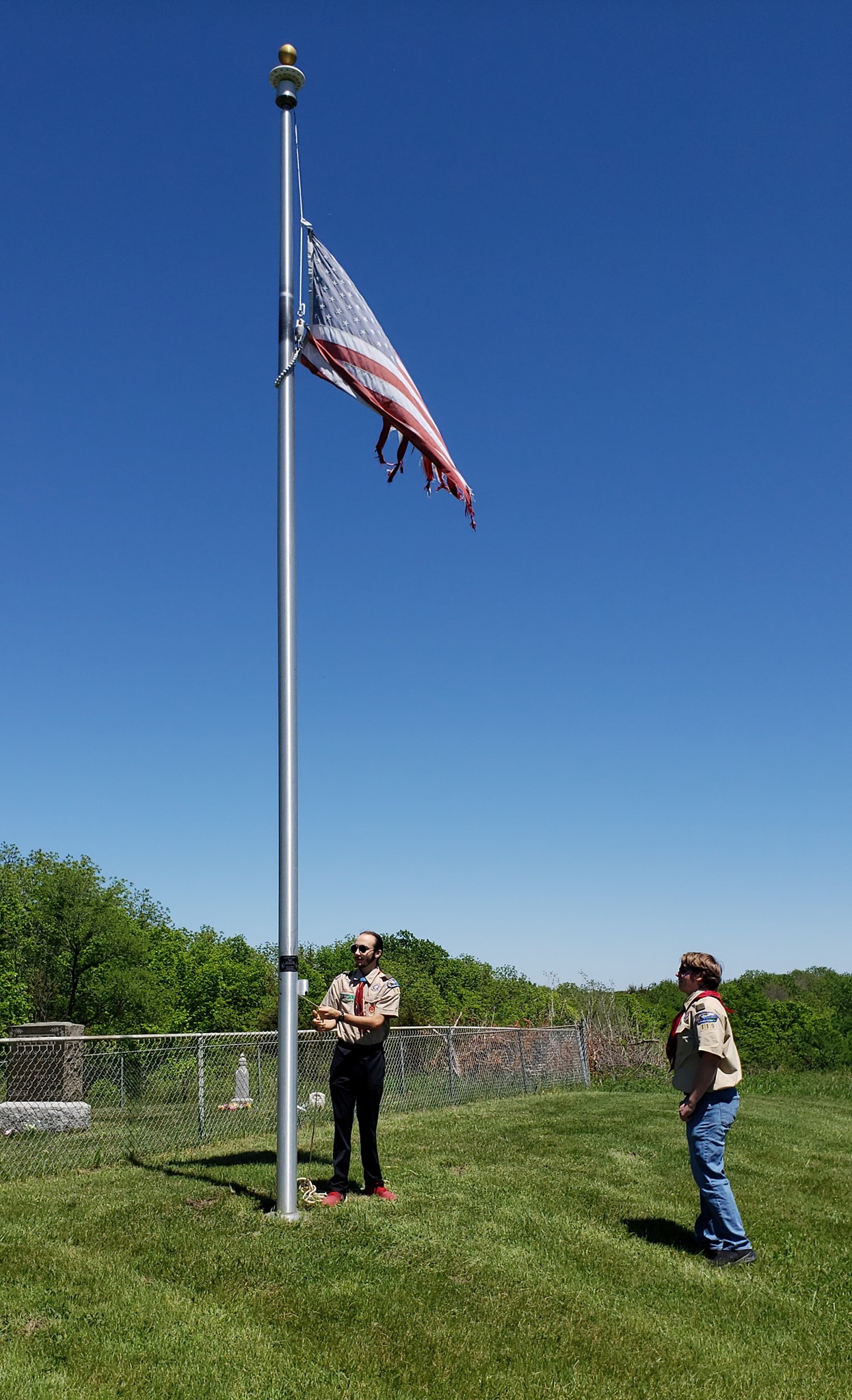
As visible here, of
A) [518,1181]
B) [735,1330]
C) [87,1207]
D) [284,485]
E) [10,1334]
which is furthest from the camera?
[518,1181]

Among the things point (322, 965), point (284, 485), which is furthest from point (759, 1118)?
point (322, 965)

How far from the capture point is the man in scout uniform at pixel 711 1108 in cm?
577

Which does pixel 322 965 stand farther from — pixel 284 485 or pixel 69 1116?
pixel 284 485

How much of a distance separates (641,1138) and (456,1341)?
22.1ft

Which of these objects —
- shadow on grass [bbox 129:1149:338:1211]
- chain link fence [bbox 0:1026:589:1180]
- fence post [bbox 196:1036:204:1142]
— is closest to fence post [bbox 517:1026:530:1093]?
chain link fence [bbox 0:1026:589:1180]

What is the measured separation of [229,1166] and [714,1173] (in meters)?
4.09

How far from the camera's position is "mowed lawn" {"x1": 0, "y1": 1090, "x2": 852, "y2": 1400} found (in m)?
3.97

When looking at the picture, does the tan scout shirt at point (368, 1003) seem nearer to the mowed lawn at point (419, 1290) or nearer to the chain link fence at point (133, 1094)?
the mowed lawn at point (419, 1290)

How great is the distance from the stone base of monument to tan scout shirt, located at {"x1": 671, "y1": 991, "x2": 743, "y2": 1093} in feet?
22.2

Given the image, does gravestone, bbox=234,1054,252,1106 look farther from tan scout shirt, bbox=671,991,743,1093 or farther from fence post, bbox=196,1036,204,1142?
tan scout shirt, bbox=671,991,743,1093

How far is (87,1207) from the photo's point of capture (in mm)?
6578

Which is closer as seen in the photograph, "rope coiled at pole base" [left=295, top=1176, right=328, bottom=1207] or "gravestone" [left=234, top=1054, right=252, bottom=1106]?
"rope coiled at pole base" [left=295, top=1176, right=328, bottom=1207]

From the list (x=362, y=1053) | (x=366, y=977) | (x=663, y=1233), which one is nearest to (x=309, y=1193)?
(x=362, y=1053)

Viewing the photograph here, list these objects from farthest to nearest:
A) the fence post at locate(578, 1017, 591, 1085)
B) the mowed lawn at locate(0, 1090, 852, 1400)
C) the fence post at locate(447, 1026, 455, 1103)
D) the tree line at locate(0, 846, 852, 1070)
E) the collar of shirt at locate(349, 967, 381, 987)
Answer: the tree line at locate(0, 846, 852, 1070) → the fence post at locate(578, 1017, 591, 1085) → the fence post at locate(447, 1026, 455, 1103) → the collar of shirt at locate(349, 967, 381, 987) → the mowed lawn at locate(0, 1090, 852, 1400)
